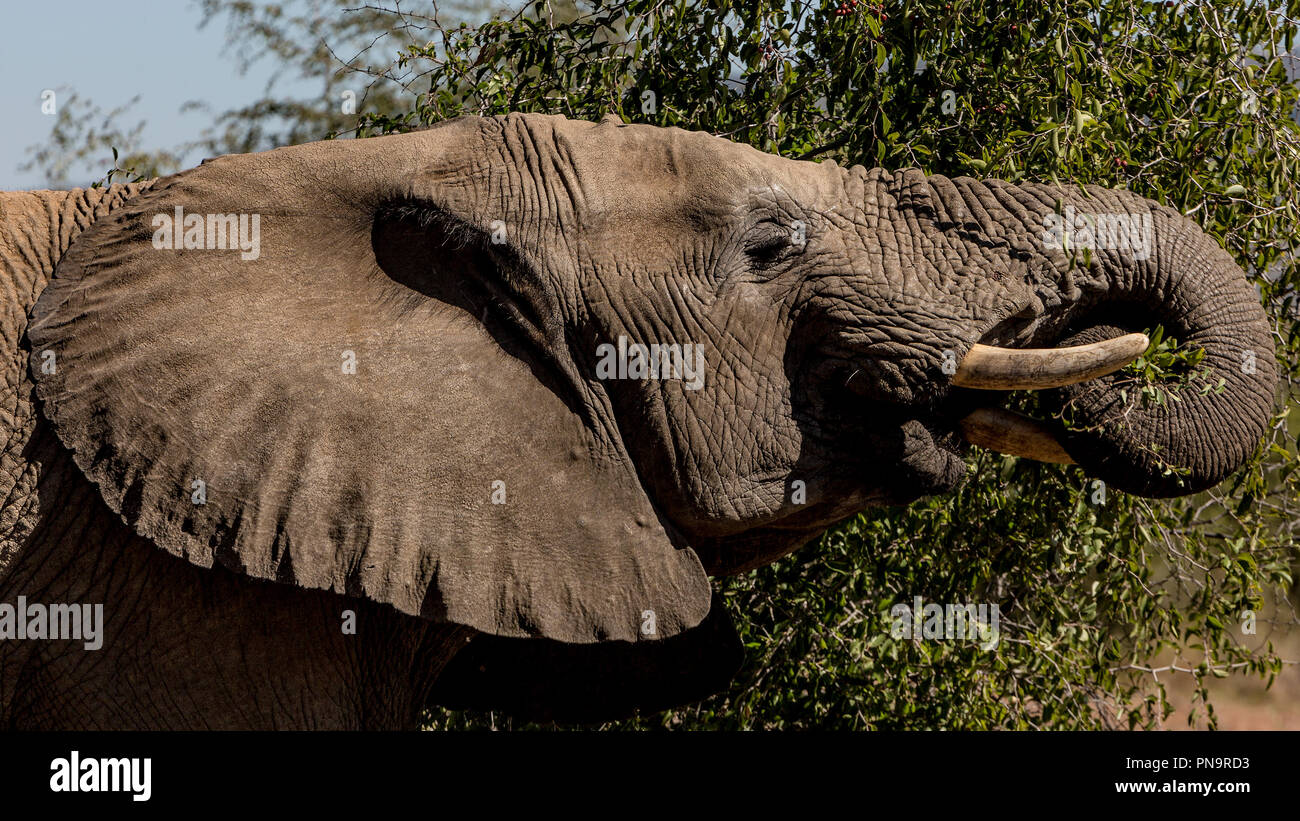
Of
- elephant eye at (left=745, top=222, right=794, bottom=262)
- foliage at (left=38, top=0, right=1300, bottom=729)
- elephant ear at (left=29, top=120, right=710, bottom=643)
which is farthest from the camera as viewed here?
foliage at (left=38, top=0, right=1300, bottom=729)

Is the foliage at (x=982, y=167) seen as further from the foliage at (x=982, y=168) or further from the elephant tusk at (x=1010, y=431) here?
the elephant tusk at (x=1010, y=431)

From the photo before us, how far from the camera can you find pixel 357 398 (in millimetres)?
3596

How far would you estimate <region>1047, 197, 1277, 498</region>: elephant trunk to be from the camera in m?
3.81

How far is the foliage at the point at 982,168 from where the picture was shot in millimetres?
4926

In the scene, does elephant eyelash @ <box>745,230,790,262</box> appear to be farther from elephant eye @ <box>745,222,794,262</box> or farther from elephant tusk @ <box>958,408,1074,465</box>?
elephant tusk @ <box>958,408,1074,465</box>

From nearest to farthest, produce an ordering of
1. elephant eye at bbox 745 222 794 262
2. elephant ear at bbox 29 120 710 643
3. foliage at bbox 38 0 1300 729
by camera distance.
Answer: elephant ear at bbox 29 120 710 643, elephant eye at bbox 745 222 794 262, foliage at bbox 38 0 1300 729

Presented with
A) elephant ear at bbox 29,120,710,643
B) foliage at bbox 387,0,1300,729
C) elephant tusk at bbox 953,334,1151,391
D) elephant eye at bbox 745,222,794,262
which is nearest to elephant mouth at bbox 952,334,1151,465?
elephant tusk at bbox 953,334,1151,391

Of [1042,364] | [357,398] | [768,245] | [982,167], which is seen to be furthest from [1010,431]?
[357,398]

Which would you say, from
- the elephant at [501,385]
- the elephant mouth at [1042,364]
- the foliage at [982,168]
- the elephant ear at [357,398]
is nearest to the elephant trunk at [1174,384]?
the elephant at [501,385]

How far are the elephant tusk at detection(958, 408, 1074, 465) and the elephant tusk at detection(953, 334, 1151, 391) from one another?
22cm

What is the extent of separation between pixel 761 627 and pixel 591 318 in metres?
2.24

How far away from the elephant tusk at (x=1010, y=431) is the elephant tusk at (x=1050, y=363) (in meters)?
0.22

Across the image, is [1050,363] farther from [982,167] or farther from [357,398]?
[357,398]

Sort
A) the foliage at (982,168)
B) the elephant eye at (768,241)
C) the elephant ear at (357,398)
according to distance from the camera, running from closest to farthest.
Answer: the elephant ear at (357,398), the elephant eye at (768,241), the foliage at (982,168)
